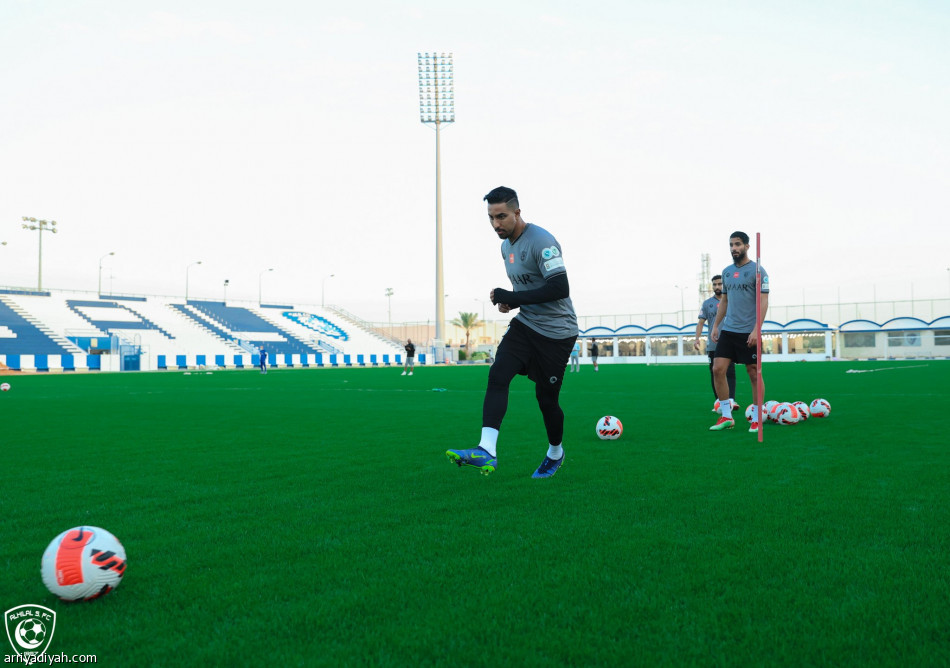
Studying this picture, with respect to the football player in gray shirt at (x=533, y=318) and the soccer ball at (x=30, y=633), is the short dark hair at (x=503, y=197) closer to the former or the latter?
the football player in gray shirt at (x=533, y=318)

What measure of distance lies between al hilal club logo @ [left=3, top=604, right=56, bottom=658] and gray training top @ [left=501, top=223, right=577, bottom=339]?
11.2 feet

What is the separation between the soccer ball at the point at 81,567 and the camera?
106 inches

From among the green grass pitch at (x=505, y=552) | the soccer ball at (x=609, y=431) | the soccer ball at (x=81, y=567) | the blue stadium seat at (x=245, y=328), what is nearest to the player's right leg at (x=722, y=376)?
the green grass pitch at (x=505, y=552)

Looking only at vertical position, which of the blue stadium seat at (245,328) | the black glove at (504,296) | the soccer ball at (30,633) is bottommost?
the soccer ball at (30,633)

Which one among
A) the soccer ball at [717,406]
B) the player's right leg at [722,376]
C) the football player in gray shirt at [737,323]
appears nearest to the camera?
the football player in gray shirt at [737,323]

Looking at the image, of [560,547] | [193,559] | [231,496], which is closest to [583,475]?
[560,547]

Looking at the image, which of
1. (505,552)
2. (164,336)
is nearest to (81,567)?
(505,552)

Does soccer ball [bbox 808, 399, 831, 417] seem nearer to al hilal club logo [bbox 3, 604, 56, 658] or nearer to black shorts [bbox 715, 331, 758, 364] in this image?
black shorts [bbox 715, 331, 758, 364]

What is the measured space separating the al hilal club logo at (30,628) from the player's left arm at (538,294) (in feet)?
10.3

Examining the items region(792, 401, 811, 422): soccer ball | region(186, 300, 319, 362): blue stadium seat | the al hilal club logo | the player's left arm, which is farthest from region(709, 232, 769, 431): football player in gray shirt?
region(186, 300, 319, 362): blue stadium seat

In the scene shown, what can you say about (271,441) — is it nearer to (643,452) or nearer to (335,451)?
(335,451)

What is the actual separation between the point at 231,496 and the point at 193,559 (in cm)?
151

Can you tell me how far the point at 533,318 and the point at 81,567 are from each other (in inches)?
133

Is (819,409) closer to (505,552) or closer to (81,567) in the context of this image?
(505,552)
